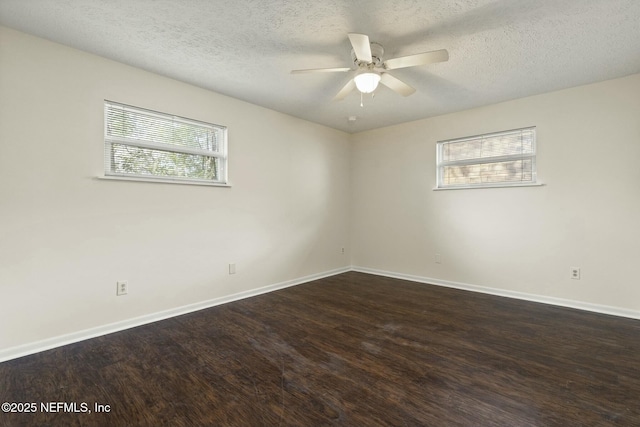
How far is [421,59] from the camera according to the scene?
2135 mm

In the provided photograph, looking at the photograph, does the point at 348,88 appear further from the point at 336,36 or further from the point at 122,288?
the point at 122,288

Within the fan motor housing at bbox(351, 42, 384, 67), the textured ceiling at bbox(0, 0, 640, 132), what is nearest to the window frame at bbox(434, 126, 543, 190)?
the textured ceiling at bbox(0, 0, 640, 132)

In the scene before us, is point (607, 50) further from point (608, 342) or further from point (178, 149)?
point (178, 149)

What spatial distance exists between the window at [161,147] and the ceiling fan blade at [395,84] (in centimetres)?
197

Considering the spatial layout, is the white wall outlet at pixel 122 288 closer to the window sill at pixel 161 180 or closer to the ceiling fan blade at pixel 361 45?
the window sill at pixel 161 180

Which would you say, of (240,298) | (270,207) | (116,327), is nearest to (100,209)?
(116,327)

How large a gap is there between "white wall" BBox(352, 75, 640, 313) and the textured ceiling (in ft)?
1.44

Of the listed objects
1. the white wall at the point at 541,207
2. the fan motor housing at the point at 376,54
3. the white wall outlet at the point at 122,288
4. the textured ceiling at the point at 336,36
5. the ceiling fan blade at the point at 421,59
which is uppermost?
the textured ceiling at the point at 336,36

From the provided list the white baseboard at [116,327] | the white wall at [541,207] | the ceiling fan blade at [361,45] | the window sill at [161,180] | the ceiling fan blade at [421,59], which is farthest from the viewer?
the white wall at [541,207]

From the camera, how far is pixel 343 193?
16.9ft

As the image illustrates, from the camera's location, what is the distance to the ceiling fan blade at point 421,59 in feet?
6.68

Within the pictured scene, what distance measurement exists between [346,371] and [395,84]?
235 cm

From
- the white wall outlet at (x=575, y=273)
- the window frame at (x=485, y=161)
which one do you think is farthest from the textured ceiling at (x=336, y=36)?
the white wall outlet at (x=575, y=273)

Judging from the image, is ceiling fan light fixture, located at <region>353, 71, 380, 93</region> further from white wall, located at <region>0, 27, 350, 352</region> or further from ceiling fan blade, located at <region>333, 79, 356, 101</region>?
white wall, located at <region>0, 27, 350, 352</region>
